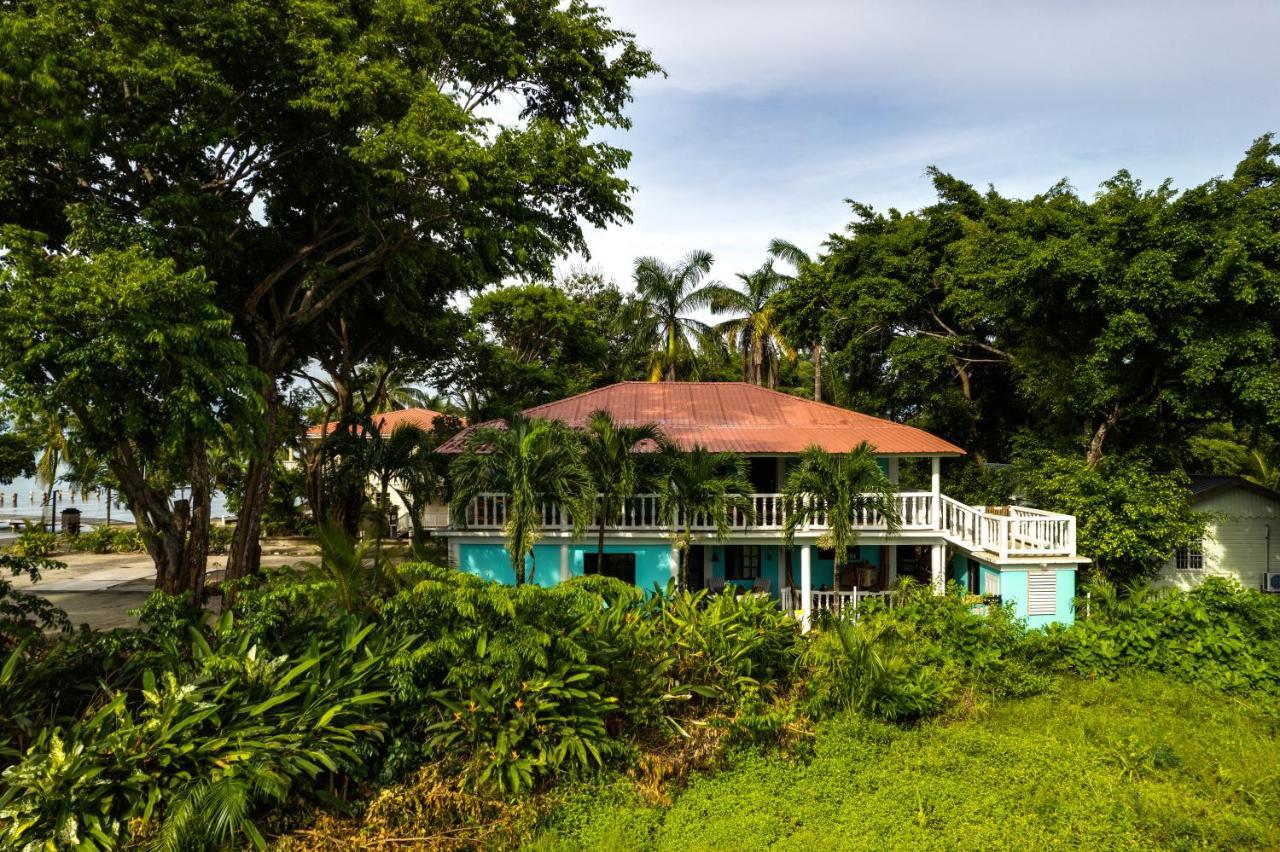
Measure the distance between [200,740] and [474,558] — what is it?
8.03 metres

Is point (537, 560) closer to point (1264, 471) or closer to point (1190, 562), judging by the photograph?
point (1190, 562)

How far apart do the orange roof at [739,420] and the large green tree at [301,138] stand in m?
4.56

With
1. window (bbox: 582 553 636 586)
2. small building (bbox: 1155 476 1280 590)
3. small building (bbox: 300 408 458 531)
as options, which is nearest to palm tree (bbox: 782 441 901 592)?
window (bbox: 582 553 636 586)

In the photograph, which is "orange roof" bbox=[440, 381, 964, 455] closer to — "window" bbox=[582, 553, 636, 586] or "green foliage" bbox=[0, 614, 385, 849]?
"window" bbox=[582, 553, 636, 586]

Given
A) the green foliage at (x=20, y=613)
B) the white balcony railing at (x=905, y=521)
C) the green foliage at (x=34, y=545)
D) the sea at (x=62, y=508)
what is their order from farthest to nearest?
the sea at (x=62, y=508) < the green foliage at (x=34, y=545) < the white balcony railing at (x=905, y=521) < the green foliage at (x=20, y=613)

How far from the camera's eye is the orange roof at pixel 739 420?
14.5 metres

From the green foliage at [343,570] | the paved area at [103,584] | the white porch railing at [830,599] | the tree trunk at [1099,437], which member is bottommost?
the paved area at [103,584]

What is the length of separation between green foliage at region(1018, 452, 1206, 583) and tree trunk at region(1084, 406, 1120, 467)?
3.12 feet

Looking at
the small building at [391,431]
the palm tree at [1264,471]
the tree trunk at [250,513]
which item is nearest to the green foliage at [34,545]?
the small building at [391,431]

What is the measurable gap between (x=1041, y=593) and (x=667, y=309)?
56.5 feet

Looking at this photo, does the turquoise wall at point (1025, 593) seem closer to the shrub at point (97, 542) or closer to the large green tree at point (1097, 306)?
the large green tree at point (1097, 306)

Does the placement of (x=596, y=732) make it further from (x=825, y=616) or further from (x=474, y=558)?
(x=474, y=558)

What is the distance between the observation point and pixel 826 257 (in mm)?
24484

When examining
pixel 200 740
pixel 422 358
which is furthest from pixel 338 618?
pixel 422 358
